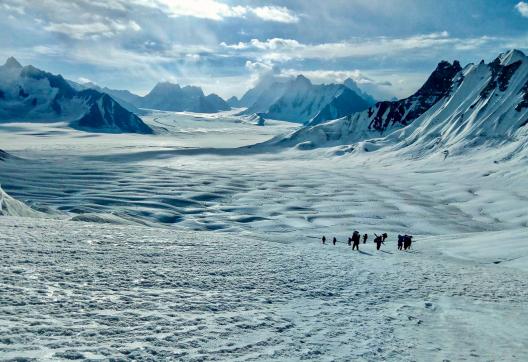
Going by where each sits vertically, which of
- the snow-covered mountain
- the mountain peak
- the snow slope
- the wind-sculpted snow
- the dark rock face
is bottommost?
the snow slope

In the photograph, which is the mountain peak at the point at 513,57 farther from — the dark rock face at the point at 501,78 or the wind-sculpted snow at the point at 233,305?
the wind-sculpted snow at the point at 233,305

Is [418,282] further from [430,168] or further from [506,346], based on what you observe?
[430,168]

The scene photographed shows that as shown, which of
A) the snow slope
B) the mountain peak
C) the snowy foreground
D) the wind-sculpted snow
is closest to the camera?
the wind-sculpted snow

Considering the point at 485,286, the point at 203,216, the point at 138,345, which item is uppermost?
the point at 138,345

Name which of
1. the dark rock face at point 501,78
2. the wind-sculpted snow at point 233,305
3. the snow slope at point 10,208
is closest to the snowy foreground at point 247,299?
the wind-sculpted snow at point 233,305

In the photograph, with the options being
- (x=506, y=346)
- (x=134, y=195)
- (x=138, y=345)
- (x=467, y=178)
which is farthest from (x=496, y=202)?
(x=138, y=345)

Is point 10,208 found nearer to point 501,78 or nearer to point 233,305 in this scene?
point 233,305

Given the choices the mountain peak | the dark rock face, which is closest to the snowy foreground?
the dark rock face

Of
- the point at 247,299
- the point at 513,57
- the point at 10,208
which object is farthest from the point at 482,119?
the point at 247,299

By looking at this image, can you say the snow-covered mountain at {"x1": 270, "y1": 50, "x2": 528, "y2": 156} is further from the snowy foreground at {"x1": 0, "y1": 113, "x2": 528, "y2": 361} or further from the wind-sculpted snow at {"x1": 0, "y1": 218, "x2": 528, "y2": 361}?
the wind-sculpted snow at {"x1": 0, "y1": 218, "x2": 528, "y2": 361}

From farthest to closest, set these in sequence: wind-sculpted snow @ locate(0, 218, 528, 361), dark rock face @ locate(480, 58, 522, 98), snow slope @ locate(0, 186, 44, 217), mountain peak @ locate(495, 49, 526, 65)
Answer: mountain peak @ locate(495, 49, 526, 65)
dark rock face @ locate(480, 58, 522, 98)
snow slope @ locate(0, 186, 44, 217)
wind-sculpted snow @ locate(0, 218, 528, 361)
